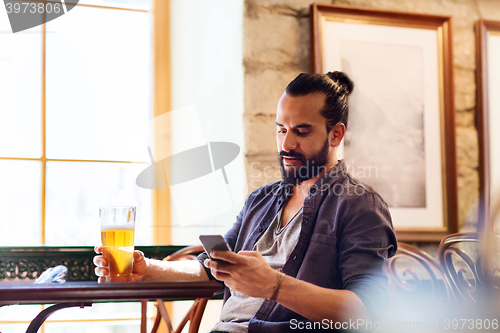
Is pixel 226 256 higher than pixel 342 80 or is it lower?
lower

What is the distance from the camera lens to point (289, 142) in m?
1.54

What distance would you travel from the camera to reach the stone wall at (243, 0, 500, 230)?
2.14 m

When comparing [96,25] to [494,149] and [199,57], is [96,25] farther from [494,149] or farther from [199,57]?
[494,149]

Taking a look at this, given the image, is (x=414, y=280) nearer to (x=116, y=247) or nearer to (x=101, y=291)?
(x=116, y=247)

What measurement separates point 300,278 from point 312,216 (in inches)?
7.8

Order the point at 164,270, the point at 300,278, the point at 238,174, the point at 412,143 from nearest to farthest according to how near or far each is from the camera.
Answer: the point at 300,278
the point at 164,270
the point at 238,174
the point at 412,143

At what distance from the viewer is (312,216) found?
55.4 inches

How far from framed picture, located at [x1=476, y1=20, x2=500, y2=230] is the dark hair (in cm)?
121

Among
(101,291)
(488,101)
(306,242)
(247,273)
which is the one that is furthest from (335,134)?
(488,101)

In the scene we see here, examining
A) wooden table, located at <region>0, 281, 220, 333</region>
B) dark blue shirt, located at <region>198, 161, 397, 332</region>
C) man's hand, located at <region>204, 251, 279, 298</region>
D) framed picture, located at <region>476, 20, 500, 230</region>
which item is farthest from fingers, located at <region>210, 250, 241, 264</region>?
framed picture, located at <region>476, 20, 500, 230</region>

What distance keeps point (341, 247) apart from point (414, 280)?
3.59 ft

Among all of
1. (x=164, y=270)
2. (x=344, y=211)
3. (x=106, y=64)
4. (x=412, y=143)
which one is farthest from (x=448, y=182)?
(x=106, y=64)

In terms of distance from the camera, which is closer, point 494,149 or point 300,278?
point 300,278

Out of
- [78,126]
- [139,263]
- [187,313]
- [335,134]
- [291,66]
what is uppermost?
[291,66]
